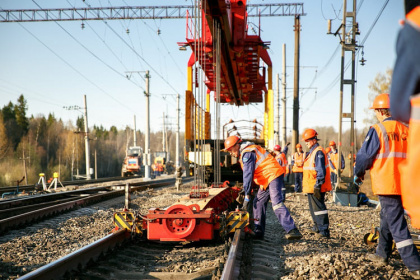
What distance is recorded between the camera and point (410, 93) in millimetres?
1564

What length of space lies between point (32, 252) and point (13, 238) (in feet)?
4.03

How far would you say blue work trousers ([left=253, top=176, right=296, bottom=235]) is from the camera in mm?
5801

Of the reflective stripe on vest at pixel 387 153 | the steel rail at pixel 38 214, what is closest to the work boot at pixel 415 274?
the reflective stripe on vest at pixel 387 153

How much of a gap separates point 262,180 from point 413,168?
4.52 meters

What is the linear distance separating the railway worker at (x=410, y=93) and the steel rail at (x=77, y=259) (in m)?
3.22

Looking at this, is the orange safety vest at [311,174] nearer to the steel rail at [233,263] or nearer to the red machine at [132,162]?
the steel rail at [233,263]

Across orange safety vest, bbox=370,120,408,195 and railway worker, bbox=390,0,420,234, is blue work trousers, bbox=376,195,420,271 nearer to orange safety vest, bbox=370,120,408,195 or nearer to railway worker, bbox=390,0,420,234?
orange safety vest, bbox=370,120,408,195

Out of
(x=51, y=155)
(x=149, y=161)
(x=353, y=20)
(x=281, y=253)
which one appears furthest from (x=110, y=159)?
(x=281, y=253)

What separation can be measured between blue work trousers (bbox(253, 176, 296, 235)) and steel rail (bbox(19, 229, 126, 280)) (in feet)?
7.17

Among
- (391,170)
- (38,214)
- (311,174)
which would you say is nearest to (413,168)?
(391,170)

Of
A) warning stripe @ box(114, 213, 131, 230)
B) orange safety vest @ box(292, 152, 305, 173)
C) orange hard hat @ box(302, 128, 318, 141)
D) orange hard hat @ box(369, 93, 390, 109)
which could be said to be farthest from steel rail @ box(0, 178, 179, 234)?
orange safety vest @ box(292, 152, 305, 173)

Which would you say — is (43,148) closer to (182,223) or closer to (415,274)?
(182,223)

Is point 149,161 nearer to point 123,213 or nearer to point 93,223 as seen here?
point 93,223

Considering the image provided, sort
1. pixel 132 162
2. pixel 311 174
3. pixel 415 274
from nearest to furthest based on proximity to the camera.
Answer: pixel 415 274 → pixel 311 174 → pixel 132 162
